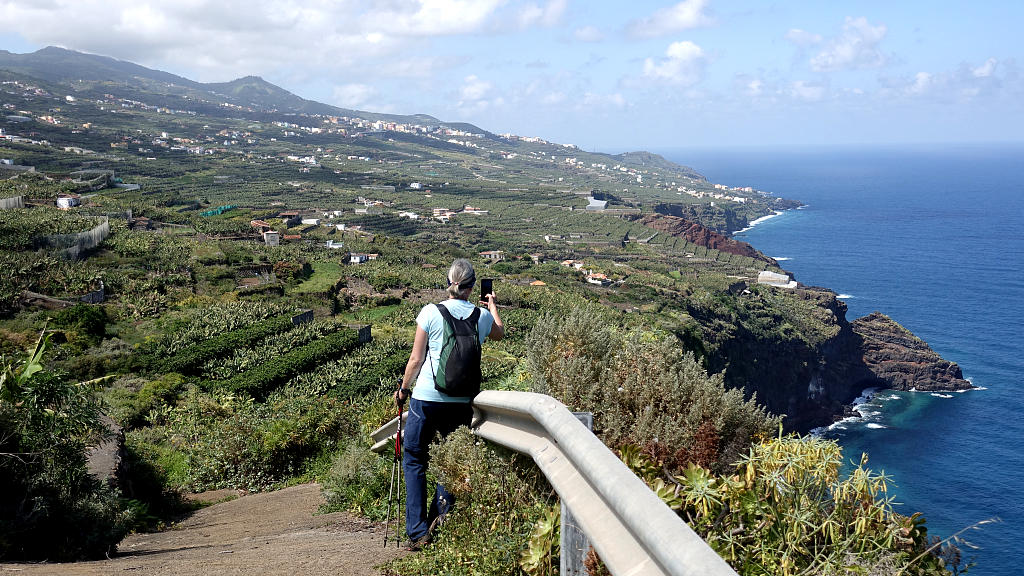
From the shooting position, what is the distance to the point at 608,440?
3.65m

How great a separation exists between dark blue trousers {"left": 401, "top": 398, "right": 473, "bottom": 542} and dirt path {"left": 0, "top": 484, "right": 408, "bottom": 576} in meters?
0.24

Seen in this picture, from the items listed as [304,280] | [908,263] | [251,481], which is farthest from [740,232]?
[251,481]

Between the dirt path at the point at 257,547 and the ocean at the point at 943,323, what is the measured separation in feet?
9.39

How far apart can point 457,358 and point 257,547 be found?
208cm

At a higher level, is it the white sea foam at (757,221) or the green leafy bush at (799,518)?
the green leafy bush at (799,518)

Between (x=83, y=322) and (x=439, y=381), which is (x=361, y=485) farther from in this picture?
(x=83, y=322)

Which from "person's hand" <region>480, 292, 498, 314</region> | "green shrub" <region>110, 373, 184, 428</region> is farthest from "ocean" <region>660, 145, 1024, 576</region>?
"green shrub" <region>110, 373, 184, 428</region>

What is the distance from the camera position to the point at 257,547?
4.24 meters

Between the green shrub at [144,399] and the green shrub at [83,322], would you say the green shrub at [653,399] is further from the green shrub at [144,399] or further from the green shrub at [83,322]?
the green shrub at [83,322]

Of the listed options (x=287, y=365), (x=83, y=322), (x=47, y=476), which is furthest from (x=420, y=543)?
(x=83, y=322)

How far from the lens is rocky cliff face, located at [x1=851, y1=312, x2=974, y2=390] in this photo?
Result: 4672 centimetres

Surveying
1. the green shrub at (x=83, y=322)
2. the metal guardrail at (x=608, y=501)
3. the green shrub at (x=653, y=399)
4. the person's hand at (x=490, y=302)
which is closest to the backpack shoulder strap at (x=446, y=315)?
the person's hand at (x=490, y=302)

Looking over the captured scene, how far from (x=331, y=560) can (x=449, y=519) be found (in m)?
0.76

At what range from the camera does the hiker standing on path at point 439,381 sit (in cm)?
340
